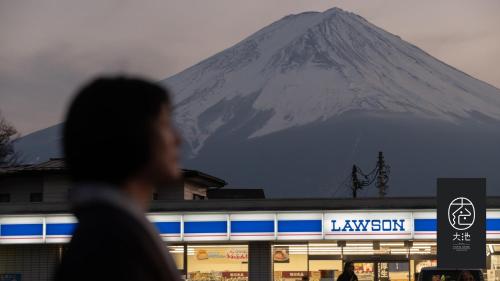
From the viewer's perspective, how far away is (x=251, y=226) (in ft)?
131

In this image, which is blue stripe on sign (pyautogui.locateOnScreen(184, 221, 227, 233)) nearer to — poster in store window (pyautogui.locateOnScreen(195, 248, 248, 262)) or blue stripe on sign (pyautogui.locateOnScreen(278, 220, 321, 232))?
poster in store window (pyautogui.locateOnScreen(195, 248, 248, 262))

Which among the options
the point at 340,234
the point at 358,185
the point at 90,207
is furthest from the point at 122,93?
the point at 358,185

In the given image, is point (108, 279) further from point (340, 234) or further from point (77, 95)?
point (340, 234)

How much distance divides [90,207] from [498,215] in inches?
1476

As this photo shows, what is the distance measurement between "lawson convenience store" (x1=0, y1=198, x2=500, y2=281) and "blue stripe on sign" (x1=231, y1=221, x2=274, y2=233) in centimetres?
3

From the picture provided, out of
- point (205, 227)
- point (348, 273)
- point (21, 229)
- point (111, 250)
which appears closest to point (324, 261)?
point (205, 227)

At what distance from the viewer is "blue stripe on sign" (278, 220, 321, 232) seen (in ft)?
130

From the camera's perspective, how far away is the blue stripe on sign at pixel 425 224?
38.9 metres

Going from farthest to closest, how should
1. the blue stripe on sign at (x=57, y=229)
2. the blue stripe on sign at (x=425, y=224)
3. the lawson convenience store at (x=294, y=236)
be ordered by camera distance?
the blue stripe on sign at (x=57, y=229) → the lawson convenience store at (x=294, y=236) → the blue stripe on sign at (x=425, y=224)

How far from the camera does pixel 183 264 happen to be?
133ft

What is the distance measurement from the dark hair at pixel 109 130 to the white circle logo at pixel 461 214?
30027 millimetres

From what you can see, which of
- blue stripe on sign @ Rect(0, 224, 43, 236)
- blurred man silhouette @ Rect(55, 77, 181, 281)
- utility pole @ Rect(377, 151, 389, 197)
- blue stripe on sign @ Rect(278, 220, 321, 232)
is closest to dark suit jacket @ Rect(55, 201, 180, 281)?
blurred man silhouette @ Rect(55, 77, 181, 281)

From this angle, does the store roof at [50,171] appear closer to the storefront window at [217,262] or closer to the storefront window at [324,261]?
the storefront window at [217,262]

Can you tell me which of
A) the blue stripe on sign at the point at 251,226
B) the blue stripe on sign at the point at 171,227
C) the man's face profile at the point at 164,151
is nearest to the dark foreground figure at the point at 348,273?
the blue stripe on sign at the point at 251,226
